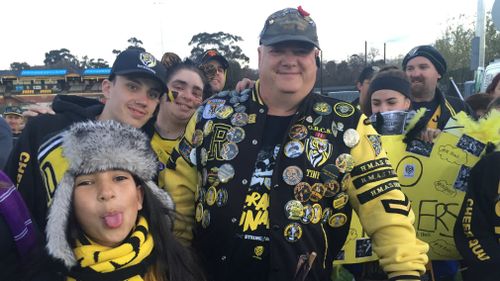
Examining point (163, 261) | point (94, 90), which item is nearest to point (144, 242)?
point (163, 261)

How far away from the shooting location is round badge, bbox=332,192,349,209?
2.30m

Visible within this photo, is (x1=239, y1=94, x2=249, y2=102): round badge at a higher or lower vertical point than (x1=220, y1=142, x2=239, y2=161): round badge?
higher

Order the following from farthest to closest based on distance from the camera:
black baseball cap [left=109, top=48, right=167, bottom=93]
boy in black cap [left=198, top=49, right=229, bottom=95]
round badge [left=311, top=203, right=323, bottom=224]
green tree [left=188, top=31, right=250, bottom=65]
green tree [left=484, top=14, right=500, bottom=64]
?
green tree [left=188, top=31, right=250, bottom=65], green tree [left=484, top=14, right=500, bottom=64], boy in black cap [left=198, top=49, right=229, bottom=95], black baseball cap [left=109, top=48, right=167, bottom=93], round badge [left=311, top=203, right=323, bottom=224]

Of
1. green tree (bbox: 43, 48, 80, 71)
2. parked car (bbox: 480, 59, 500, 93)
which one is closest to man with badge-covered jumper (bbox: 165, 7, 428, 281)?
parked car (bbox: 480, 59, 500, 93)

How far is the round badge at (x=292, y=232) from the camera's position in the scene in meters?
2.20

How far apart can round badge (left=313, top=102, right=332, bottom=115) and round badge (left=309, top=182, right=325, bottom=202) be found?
41 cm

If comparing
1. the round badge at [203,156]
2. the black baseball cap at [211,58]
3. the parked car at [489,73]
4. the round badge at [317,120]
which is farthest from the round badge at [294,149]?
the parked car at [489,73]

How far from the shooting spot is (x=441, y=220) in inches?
118

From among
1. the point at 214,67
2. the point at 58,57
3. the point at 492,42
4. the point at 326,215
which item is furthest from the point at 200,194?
the point at 58,57

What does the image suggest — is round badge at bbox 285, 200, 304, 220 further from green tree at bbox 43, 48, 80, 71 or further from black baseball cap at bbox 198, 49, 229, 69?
green tree at bbox 43, 48, 80, 71

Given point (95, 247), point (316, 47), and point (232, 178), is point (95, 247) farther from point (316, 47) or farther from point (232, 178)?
point (316, 47)

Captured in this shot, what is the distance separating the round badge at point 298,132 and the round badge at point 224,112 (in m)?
0.40

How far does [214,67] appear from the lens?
15.6ft

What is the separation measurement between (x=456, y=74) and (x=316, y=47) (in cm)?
2866
